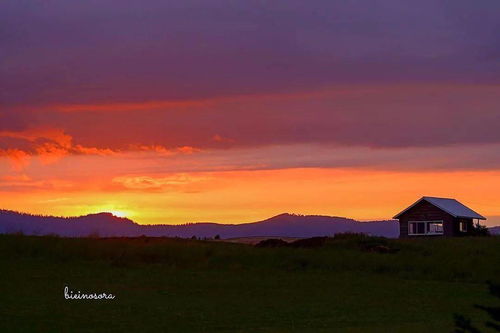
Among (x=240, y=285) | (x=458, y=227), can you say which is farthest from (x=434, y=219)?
(x=240, y=285)

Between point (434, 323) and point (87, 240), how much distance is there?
83.2ft

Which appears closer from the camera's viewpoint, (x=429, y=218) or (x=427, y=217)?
(x=429, y=218)

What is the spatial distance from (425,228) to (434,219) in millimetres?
1334

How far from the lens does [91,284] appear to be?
1287 inches

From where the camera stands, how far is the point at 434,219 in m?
79.0

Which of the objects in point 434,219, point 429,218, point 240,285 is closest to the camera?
point 240,285

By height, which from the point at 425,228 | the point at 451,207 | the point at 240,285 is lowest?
the point at 240,285

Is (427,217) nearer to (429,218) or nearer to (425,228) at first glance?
(429,218)

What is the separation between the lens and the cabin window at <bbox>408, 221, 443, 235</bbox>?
79.0 m

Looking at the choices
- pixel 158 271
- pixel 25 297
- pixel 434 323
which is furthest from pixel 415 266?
pixel 25 297

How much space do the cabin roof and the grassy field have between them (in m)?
23.5

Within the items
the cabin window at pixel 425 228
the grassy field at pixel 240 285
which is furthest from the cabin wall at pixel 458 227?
the grassy field at pixel 240 285

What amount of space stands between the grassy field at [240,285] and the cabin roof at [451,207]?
77.2 ft

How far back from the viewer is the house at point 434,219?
256 feet
